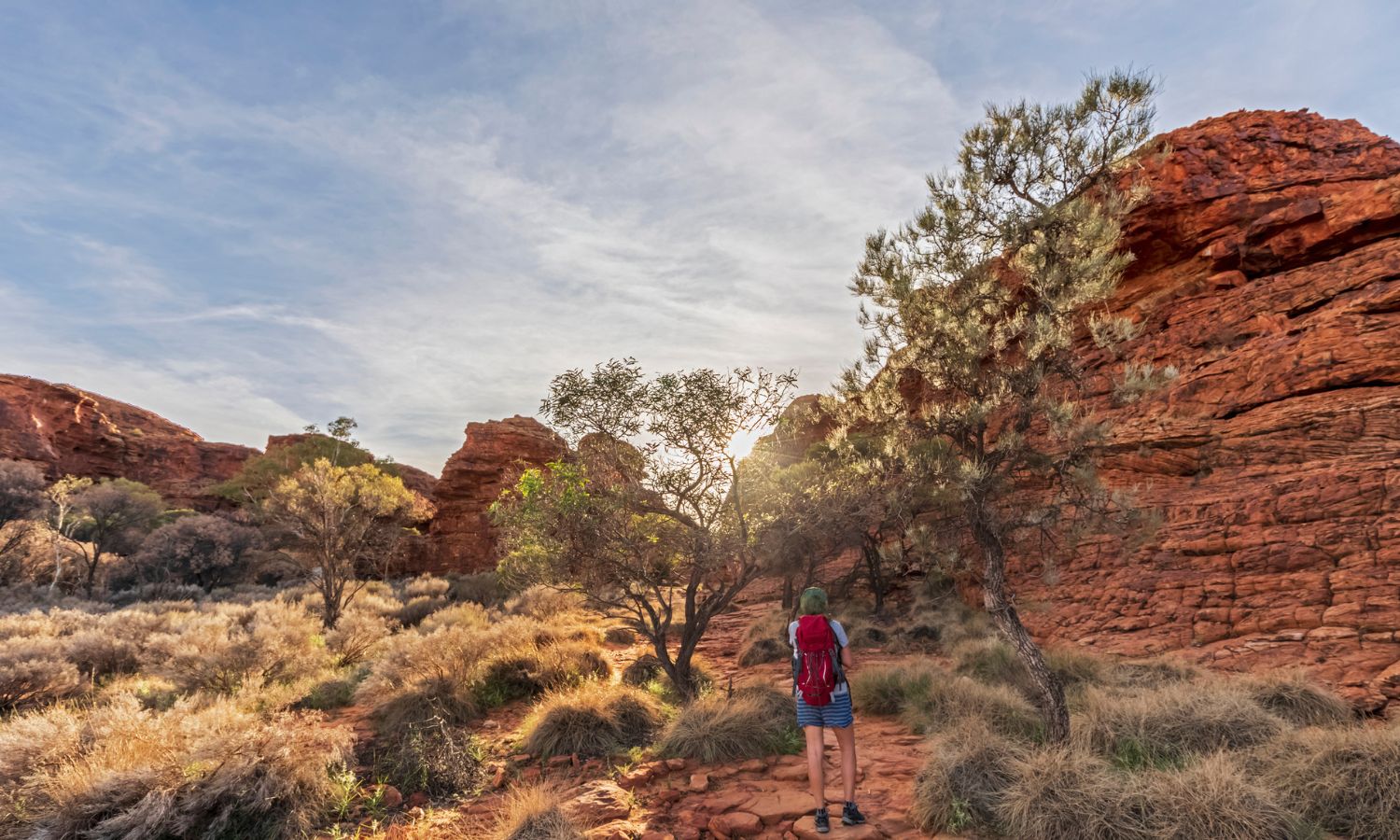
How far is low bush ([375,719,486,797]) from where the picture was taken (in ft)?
21.8

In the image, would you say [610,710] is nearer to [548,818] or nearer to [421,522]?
[548,818]

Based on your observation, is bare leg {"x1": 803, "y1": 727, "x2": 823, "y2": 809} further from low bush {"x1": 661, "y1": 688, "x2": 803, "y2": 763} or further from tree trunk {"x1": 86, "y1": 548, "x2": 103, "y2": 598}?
tree trunk {"x1": 86, "y1": 548, "x2": 103, "y2": 598}

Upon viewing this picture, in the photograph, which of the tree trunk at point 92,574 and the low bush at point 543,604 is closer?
the low bush at point 543,604

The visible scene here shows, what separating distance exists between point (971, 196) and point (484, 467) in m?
36.9

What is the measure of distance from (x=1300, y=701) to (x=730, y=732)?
7.67 metres

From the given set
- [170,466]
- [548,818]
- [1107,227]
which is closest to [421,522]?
[170,466]

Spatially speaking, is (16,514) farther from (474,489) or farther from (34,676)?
(34,676)

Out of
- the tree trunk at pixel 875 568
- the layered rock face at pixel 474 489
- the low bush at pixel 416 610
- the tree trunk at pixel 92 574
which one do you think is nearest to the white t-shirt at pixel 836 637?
the tree trunk at pixel 875 568

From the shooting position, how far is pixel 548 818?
16.4 ft

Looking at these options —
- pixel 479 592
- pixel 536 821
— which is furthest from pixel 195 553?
pixel 536 821

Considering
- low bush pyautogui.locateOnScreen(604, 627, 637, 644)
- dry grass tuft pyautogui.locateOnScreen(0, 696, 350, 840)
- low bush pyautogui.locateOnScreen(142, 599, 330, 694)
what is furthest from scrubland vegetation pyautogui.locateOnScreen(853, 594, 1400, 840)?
low bush pyautogui.locateOnScreen(142, 599, 330, 694)

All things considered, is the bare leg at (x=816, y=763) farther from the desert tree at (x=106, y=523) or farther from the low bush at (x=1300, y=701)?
the desert tree at (x=106, y=523)

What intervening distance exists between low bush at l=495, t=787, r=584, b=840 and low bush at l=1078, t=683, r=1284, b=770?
5.55m

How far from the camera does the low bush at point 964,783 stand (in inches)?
197
